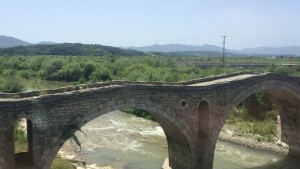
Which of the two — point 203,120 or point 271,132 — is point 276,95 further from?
point 203,120

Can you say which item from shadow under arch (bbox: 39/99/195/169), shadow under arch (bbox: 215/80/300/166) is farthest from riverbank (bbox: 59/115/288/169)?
shadow under arch (bbox: 39/99/195/169)

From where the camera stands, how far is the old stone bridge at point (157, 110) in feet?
46.4

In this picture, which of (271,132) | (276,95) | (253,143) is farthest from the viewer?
(271,132)

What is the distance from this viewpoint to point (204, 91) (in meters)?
20.3

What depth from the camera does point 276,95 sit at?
27.6m

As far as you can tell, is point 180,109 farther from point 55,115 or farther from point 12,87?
point 12,87

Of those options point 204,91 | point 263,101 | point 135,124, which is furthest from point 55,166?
point 263,101

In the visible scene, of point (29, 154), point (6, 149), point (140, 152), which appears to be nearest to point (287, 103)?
point (140, 152)

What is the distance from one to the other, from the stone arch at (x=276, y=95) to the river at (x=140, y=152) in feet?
11.6

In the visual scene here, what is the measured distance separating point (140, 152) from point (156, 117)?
688 centimetres

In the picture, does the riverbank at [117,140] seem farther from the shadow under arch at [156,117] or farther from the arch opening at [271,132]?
the shadow under arch at [156,117]

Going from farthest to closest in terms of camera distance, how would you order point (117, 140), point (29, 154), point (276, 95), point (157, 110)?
point (117, 140) → point (276, 95) → point (157, 110) → point (29, 154)

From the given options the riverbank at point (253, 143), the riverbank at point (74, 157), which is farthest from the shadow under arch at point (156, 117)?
the riverbank at point (253, 143)

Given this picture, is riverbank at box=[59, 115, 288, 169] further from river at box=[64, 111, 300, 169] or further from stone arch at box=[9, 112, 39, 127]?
stone arch at box=[9, 112, 39, 127]
